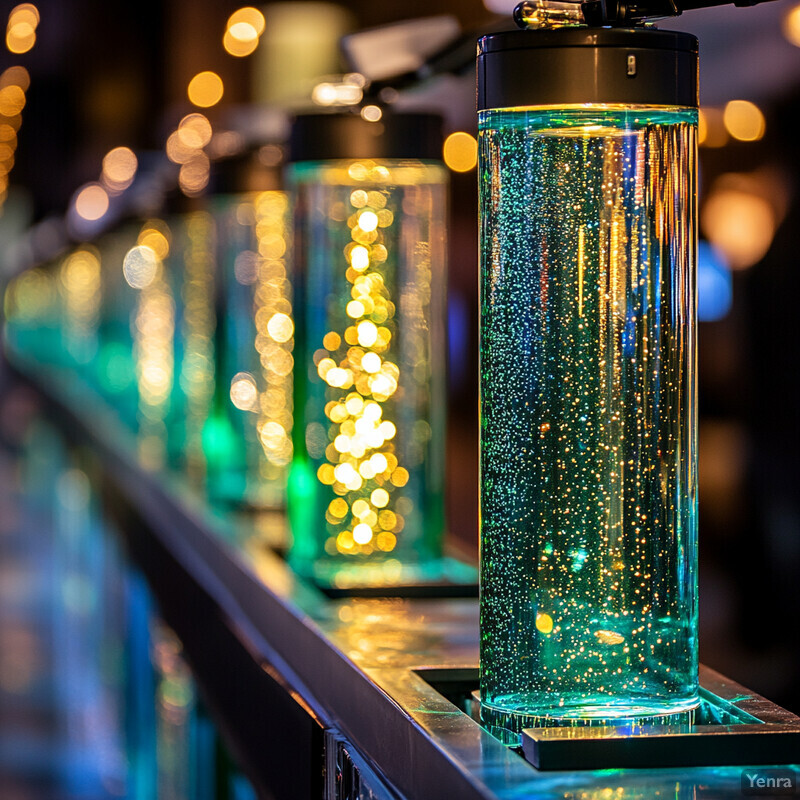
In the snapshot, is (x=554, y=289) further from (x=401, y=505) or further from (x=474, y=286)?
(x=474, y=286)

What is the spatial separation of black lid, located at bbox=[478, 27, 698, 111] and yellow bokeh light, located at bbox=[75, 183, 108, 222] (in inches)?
167

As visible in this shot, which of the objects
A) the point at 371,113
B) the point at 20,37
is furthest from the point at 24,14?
the point at 371,113

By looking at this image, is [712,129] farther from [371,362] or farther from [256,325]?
[256,325]

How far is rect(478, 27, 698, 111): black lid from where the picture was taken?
29.1 inches

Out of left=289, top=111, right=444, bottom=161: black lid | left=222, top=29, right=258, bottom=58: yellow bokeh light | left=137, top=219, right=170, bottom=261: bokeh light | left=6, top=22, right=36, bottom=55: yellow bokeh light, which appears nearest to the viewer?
left=289, top=111, right=444, bottom=161: black lid

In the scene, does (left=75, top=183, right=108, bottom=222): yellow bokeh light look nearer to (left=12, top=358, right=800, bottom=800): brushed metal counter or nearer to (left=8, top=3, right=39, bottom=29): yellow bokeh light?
(left=8, top=3, right=39, bottom=29): yellow bokeh light

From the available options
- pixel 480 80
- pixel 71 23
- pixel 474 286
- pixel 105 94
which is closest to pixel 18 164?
pixel 105 94

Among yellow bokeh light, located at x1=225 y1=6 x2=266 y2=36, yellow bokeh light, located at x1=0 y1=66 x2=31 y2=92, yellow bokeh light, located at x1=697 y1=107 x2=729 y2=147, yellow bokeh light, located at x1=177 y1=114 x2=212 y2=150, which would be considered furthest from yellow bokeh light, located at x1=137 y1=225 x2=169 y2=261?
yellow bokeh light, located at x1=697 y1=107 x2=729 y2=147

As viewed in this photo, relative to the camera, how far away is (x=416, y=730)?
77 centimetres

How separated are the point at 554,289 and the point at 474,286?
145 centimetres

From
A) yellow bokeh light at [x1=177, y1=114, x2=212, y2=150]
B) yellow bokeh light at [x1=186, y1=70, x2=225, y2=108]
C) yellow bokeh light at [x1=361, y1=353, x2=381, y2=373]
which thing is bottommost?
yellow bokeh light at [x1=361, y1=353, x2=381, y2=373]

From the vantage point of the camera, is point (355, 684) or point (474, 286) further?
point (474, 286)

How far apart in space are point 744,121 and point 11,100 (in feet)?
13.8

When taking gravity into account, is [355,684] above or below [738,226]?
below
